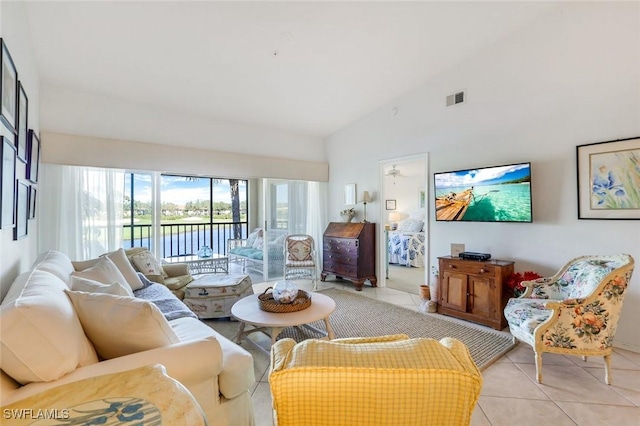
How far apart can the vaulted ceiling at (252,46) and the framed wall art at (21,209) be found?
1.34 meters

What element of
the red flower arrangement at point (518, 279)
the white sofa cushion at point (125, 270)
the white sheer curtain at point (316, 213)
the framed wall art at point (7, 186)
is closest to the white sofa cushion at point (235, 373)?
the framed wall art at point (7, 186)

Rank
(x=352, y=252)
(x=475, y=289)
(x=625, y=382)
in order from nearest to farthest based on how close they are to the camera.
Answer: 1. (x=625, y=382)
2. (x=475, y=289)
3. (x=352, y=252)

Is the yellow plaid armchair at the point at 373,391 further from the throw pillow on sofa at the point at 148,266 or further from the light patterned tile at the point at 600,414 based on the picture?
the throw pillow on sofa at the point at 148,266

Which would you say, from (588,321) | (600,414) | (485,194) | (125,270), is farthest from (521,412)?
(125,270)

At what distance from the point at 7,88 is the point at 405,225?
22.1 ft

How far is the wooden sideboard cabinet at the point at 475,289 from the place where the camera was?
3127 mm

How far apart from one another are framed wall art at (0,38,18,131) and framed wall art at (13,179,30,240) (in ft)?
1.46

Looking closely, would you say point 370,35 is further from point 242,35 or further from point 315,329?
point 315,329

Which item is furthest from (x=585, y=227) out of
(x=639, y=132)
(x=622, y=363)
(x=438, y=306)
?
(x=438, y=306)

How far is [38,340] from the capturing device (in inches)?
40.9

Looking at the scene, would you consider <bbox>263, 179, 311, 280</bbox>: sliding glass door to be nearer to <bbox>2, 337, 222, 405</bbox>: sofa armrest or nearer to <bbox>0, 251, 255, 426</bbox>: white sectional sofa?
<bbox>0, 251, 255, 426</bbox>: white sectional sofa

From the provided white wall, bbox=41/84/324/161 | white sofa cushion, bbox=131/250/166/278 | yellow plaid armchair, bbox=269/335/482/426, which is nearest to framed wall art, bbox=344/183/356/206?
white wall, bbox=41/84/324/161

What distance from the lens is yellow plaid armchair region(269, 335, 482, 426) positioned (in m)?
0.74

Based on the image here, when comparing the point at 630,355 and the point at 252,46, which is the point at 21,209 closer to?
the point at 252,46
